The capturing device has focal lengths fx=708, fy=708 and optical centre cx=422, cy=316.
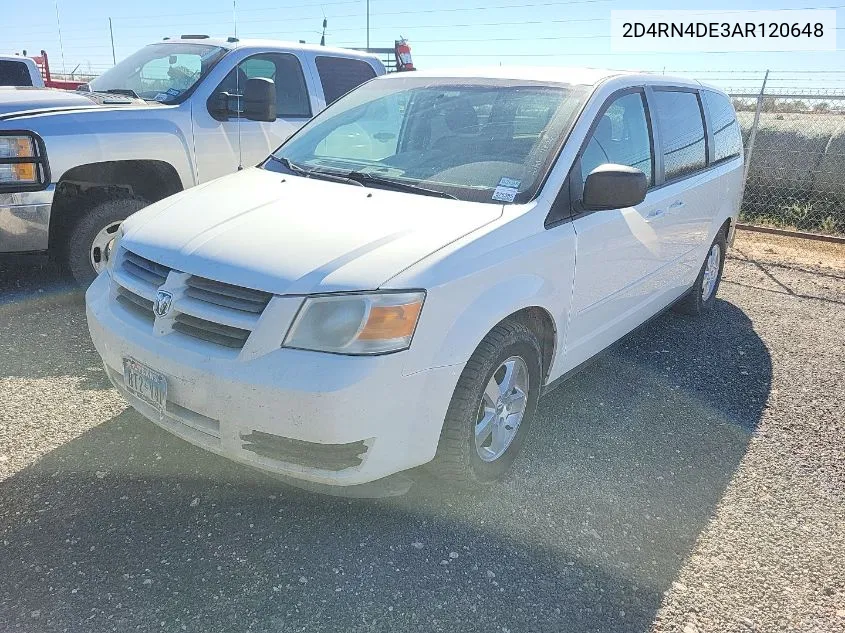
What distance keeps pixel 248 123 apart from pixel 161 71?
2.84 feet

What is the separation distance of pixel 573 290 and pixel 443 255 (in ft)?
3.03

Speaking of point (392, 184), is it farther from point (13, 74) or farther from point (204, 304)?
point (13, 74)

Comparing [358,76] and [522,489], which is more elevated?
[358,76]

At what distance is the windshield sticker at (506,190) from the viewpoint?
3008mm

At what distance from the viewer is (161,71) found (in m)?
5.73

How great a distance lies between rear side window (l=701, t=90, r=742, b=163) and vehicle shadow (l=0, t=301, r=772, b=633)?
94.4 inches

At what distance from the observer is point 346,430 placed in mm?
2330

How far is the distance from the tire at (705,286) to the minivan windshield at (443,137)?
2.38 metres

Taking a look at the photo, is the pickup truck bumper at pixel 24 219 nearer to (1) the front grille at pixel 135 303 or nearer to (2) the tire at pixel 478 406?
(1) the front grille at pixel 135 303

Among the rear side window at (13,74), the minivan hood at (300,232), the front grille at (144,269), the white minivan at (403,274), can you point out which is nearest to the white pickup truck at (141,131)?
the white minivan at (403,274)

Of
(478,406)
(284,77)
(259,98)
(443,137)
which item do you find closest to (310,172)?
(443,137)

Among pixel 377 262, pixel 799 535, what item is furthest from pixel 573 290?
pixel 799 535

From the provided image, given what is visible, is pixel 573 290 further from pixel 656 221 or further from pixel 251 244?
pixel 251 244

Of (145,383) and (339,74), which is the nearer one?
(145,383)
